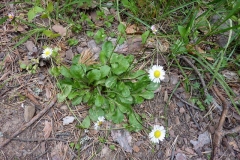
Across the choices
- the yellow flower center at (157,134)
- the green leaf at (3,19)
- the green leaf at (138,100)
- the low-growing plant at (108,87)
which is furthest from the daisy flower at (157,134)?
the green leaf at (3,19)

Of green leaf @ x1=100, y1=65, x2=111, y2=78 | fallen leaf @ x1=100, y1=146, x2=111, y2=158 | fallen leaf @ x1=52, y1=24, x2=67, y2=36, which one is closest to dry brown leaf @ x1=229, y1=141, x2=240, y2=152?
fallen leaf @ x1=100, y1=146, x2=111, y2=158

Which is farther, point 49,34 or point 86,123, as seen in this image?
point 49,34

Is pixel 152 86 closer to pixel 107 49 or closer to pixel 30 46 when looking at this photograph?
pixel 107 49

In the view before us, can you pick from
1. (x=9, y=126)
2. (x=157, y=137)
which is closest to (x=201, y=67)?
(x=157, y=137)

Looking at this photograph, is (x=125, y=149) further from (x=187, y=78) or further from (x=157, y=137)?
(x=187, y=78)

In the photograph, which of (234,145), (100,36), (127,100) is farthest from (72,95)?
(234,145)

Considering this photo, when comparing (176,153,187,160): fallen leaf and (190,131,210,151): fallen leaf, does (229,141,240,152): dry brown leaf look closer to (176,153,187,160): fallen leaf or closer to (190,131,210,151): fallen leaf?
(190,131,210,151): fallen leaf

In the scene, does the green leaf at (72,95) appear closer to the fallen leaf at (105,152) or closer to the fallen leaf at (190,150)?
the fallen leaf at (105,152)
